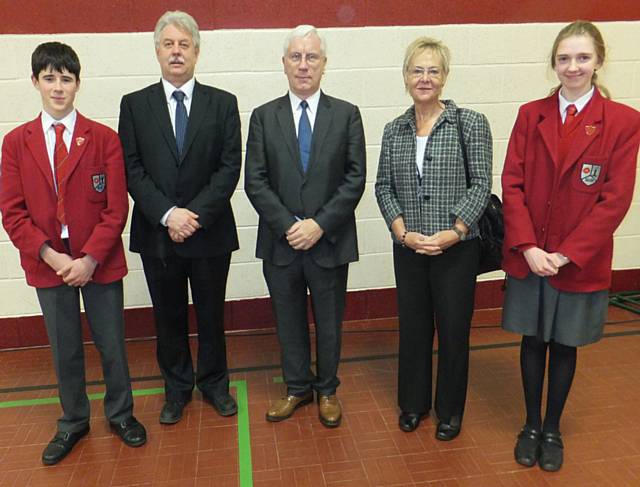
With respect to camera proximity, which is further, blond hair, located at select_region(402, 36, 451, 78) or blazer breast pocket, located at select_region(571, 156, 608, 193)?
blond hair, located at select_region(402, 36, 451, 78)

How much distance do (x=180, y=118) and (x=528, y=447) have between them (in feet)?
6.74

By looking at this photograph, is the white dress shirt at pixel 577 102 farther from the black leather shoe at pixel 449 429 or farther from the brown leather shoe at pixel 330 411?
the brown leather shoe at pixel 330 411

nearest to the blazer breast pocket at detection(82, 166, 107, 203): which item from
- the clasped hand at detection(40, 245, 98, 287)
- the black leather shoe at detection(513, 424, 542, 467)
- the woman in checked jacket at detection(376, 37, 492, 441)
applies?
the clasped hand at detection(40, 245, 98, 287)

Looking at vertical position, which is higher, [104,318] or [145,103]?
[145,103]

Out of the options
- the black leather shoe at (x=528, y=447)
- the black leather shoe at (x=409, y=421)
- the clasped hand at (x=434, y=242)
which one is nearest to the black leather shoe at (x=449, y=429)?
the black leather shoe at (x=409, y=421)

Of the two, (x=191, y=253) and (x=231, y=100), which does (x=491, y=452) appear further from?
(x=231, y=100)

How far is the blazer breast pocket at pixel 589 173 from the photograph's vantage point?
203cm

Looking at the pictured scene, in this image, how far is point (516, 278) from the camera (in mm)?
2250

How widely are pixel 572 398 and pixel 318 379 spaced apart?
1.29 meters

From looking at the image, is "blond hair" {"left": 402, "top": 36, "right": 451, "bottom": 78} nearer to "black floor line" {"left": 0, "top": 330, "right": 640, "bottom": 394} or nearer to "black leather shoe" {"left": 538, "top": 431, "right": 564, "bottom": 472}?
"black leather shoe" {"left": 538, "top": 431, "right": 564, "bottom": 472}

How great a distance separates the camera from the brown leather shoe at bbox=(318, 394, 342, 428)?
2.59 meters

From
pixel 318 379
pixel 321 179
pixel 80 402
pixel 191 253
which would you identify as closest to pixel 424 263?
pixel 321 179

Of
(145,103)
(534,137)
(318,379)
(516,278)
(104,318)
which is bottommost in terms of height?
(318,379)

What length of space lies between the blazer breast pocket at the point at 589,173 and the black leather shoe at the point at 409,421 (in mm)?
1240
